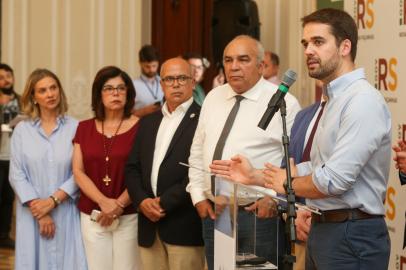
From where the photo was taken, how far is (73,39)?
360 inches

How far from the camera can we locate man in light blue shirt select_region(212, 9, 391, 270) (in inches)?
121

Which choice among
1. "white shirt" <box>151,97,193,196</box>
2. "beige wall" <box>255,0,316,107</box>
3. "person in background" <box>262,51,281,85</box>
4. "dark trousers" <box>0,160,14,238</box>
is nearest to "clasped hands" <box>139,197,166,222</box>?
"white shirt" <box>151,97,193,196</box>

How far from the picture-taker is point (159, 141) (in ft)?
15.8

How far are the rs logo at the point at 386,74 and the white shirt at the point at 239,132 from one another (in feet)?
2.13

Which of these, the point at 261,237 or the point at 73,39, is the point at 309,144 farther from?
the point at 73,39

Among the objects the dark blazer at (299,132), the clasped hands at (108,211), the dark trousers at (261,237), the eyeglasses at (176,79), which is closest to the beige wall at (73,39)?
→ the clasped hands at (108,211)

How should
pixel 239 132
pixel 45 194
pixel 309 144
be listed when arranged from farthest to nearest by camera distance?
pixel 45 194 → pixel 239 132 → pixel 309 144

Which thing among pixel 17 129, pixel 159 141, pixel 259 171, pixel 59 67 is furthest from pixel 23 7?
pixel 259 171

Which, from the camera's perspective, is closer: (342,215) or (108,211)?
(342,215)

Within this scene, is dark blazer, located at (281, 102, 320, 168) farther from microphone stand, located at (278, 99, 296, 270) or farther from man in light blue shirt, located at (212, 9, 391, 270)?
microphone stand, located at (278, 99, 296, 270)

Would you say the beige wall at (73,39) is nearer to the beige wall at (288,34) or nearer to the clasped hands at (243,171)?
the beige wall at (288,34)

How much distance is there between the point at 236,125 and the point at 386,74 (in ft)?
3.26

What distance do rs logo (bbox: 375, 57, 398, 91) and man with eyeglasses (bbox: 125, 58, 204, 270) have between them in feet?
3.51

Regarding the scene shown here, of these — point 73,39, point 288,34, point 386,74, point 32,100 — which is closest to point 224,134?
point 386,74
